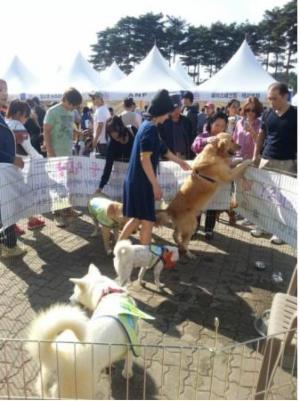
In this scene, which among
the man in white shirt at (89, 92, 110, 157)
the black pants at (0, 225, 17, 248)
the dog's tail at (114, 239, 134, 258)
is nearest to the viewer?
the dog's tail at (114, 239, 134, 258)

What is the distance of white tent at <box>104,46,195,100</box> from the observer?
15599mm

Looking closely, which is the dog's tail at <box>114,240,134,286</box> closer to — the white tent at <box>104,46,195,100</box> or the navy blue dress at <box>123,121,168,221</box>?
the navy blue dress at <box>123,121,168,221</box>

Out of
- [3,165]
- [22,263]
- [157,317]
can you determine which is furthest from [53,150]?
[157,317]

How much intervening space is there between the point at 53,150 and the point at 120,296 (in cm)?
320

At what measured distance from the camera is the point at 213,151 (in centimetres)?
454

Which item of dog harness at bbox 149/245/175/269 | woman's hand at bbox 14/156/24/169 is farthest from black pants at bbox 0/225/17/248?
dog harness at bbox 149/245/175/269

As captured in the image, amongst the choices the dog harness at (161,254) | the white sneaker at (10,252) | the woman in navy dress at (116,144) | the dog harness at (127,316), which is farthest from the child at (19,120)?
the dog harness at (127,316)

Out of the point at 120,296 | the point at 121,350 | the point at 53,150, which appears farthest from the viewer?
the point at 53,150

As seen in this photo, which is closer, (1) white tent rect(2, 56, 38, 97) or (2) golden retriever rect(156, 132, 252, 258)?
(2) golden retriever rect(156, 132, 252, 258)

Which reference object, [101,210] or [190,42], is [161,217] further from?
[190,42]

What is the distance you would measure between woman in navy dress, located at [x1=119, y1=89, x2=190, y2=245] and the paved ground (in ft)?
2.32

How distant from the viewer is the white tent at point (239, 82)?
1468 centimetres

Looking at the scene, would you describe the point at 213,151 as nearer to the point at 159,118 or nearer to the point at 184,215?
the point at 184,215

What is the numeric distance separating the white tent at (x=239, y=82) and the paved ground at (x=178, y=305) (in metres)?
10.3
